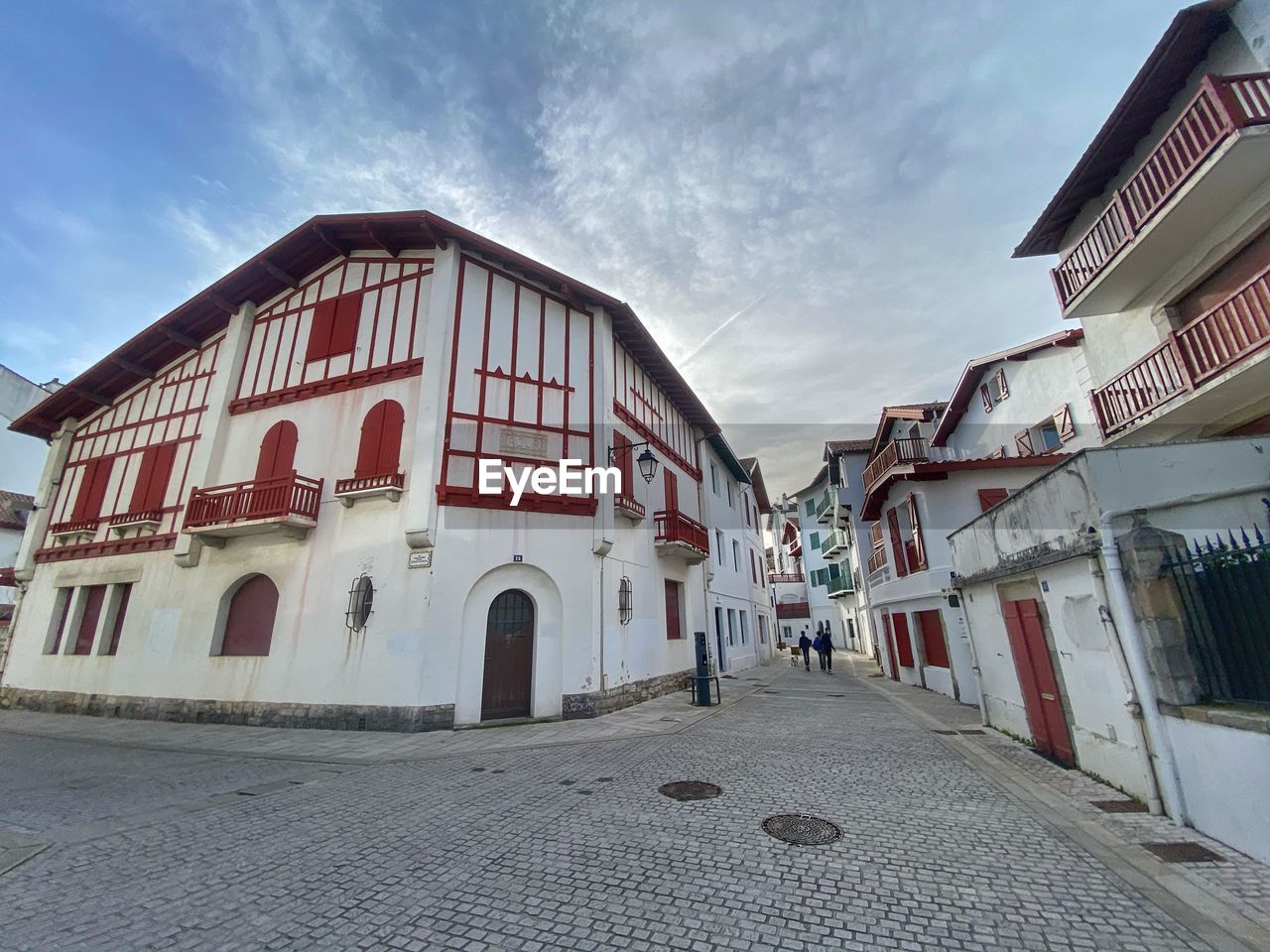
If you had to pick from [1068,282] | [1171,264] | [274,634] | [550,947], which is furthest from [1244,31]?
[274,634]

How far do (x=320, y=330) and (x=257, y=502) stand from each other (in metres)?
5.38

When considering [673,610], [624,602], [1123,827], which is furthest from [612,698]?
[1123,827]

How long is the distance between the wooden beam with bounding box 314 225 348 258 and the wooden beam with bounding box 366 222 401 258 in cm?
115

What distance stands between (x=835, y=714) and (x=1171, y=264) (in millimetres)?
11552

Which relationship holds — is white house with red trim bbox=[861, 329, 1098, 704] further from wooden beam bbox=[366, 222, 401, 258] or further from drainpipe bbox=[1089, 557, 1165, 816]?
wooden beam bbox=[366, 222, 401, 258]

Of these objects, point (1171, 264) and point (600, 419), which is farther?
point (600, 419)

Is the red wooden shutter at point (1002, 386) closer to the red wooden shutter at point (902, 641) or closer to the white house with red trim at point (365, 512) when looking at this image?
the red wooden shutter at point (902, 641)

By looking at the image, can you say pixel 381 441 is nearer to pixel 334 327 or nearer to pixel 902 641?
pixel 334 327

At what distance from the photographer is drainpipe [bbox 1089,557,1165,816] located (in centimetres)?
527

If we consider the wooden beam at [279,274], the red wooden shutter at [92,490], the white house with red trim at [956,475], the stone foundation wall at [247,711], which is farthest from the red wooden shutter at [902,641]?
the red wooden shutter at [92,490]

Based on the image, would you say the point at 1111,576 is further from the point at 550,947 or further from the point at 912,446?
the point at 912,446

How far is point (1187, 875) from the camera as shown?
3990 mm

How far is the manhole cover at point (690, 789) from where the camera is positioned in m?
6.26

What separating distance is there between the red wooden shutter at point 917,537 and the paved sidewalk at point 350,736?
8.16m
